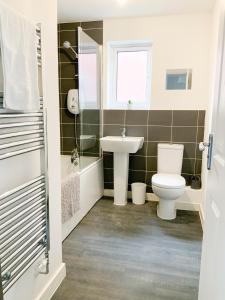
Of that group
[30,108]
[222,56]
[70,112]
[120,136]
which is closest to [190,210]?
[120,136]

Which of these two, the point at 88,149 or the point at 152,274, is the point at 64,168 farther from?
the point at 152,274

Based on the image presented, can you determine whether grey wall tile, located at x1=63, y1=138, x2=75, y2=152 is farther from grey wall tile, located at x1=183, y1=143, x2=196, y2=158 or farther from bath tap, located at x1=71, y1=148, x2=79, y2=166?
grey wall tile, located at x1=183, y1=143, x2=196, y2=158

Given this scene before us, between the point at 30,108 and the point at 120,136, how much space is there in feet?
7.37

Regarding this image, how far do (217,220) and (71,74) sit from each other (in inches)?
110

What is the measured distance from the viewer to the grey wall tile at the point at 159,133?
10.8 feet

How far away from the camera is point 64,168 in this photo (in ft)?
9.71

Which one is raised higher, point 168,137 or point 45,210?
point 168,137

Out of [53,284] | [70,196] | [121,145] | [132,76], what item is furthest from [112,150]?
[53,284]

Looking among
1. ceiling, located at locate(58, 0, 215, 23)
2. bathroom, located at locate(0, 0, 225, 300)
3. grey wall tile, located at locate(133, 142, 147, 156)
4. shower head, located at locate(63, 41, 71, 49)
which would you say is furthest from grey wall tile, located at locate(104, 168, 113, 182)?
ceiling, located at locate(58, 0, 215, 23)

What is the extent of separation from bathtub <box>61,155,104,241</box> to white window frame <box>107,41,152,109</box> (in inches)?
33.9

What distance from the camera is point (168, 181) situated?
281cm

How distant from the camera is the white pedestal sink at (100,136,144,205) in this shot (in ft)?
9.89

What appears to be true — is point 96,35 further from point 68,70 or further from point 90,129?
point 90,129

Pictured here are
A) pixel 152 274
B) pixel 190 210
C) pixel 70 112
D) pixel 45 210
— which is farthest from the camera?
pixel 70 112
